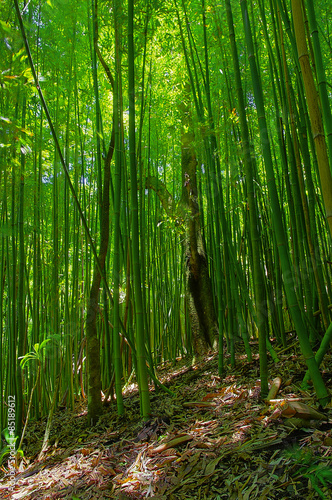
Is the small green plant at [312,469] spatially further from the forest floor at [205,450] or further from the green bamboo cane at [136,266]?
the green bamboo cane at [136,266]

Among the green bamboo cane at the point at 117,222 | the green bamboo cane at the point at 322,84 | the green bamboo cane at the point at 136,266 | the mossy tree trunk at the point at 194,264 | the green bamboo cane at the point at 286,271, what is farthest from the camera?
the mossy tree trunk at the point at 194,264

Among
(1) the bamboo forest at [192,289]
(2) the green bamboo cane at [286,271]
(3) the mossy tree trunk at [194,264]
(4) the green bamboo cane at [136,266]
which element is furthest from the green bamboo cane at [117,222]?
(3) the mossy tree trunk at [194,264]

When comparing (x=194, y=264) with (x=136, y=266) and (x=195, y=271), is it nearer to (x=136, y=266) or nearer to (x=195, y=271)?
(x=195, y=271)

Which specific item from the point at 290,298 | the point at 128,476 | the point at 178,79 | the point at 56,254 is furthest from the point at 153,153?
the point at 128,476

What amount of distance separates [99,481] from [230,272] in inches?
46.6

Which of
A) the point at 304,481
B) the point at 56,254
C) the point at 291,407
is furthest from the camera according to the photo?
the point at 56,254

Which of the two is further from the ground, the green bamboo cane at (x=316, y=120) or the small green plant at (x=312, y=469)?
the green bamboo cane at (x=316, y=120)

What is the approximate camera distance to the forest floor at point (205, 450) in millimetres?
838

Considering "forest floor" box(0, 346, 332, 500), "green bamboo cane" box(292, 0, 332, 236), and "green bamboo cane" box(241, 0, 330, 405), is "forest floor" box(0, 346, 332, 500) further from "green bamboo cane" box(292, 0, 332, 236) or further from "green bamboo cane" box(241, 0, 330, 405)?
"green bamboo cane" box(292, 0, 332, 236)

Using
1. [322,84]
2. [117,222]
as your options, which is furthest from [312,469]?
[117,222]

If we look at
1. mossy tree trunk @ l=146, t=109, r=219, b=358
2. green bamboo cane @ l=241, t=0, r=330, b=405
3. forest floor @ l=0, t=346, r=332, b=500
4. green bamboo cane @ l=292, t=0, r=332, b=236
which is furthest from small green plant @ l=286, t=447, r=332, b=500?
mossy tree trunk @ l=146, t=109, r=219, b=358

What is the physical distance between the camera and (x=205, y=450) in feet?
3.43

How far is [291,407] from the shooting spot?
3.26 ft

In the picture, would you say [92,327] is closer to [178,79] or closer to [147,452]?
[147,452]
